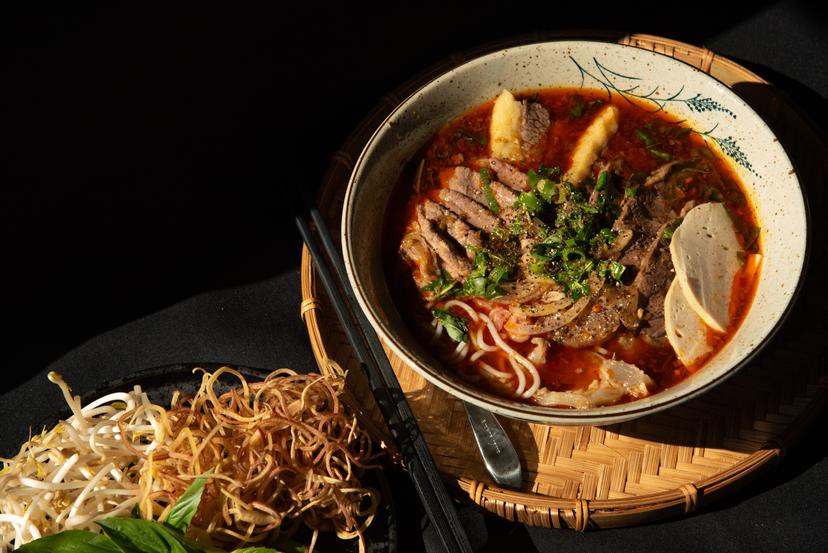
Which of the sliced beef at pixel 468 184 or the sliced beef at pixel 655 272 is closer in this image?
the sliced beef at pixel 655 272

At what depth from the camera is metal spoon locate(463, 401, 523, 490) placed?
3.17 meters

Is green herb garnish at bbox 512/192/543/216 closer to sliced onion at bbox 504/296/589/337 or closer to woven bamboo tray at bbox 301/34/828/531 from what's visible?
sliced onion at bbox 504/296/589/337

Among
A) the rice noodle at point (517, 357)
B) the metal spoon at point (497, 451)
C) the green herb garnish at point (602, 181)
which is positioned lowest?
the metal spoon at point (497, 451)

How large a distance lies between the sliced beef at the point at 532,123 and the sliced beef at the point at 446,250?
2.01ft

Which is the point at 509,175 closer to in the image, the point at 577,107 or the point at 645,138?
the point at 577,107

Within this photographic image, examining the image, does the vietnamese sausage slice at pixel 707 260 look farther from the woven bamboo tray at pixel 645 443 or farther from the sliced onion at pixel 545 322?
the sliced onion at pixel 545 322

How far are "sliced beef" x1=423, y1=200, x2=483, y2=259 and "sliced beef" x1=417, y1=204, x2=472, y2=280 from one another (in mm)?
28

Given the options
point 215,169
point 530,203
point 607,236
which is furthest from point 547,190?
point 215,169

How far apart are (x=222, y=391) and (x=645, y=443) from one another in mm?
1898

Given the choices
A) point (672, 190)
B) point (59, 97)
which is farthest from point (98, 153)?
point (672, 190)

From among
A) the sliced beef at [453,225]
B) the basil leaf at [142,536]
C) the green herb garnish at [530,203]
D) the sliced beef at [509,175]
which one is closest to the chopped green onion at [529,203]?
the green herb garnish at [530,203]

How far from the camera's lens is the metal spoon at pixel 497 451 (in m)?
3.17

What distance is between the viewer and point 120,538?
9.18 feet

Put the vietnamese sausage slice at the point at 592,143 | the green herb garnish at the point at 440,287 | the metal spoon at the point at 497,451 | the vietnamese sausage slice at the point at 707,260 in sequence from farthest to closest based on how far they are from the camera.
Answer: the vietnamese sausage slice at the point at 592,143 < the green herb garnish at the point at 440,287 < the vietnamese sausage slice at the point at 707,260 < the metal spoon at the point at 497,451
